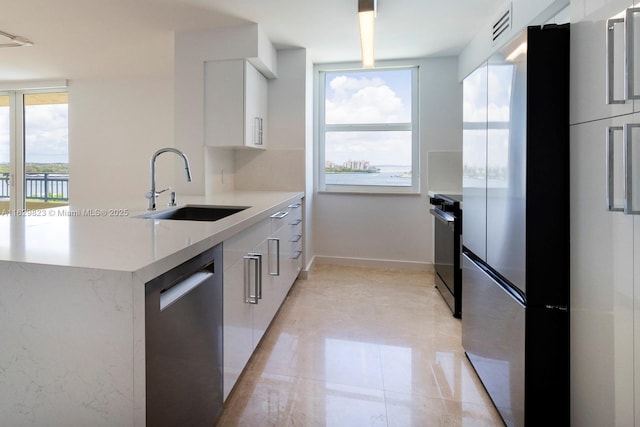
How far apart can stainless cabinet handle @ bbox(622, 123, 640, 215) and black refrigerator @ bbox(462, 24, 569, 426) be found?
1.33 ft

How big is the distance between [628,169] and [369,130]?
3391 millimetres

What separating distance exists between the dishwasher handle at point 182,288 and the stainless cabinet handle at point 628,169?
53.2 inches

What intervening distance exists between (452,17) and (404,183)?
1792 mm

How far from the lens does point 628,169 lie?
0.94m

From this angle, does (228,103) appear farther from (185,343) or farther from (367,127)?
(185,343)

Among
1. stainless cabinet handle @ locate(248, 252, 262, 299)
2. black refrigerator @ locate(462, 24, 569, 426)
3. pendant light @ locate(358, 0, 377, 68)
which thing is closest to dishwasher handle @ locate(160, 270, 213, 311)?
stainless cabinet handle @ locate(248, 252, 262, 299)

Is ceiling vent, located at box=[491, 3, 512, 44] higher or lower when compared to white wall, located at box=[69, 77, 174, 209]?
higher

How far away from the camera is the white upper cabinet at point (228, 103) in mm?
3072

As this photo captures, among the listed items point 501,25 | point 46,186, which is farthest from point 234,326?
point 46,186

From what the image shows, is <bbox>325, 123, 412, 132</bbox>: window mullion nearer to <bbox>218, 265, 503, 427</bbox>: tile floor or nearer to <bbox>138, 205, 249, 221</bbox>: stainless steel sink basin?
<bbox>218, 265, 503, 427</bbox>: tile floor

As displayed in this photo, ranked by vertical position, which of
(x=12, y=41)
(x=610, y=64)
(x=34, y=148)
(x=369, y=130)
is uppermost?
(x=12, y=41)

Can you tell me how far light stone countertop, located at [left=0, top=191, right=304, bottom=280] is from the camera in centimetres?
96

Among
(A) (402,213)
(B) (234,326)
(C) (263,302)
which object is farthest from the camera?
(A) (402,213)

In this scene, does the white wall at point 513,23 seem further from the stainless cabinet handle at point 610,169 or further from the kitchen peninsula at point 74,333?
the kitchen peninsula at point 74,333
